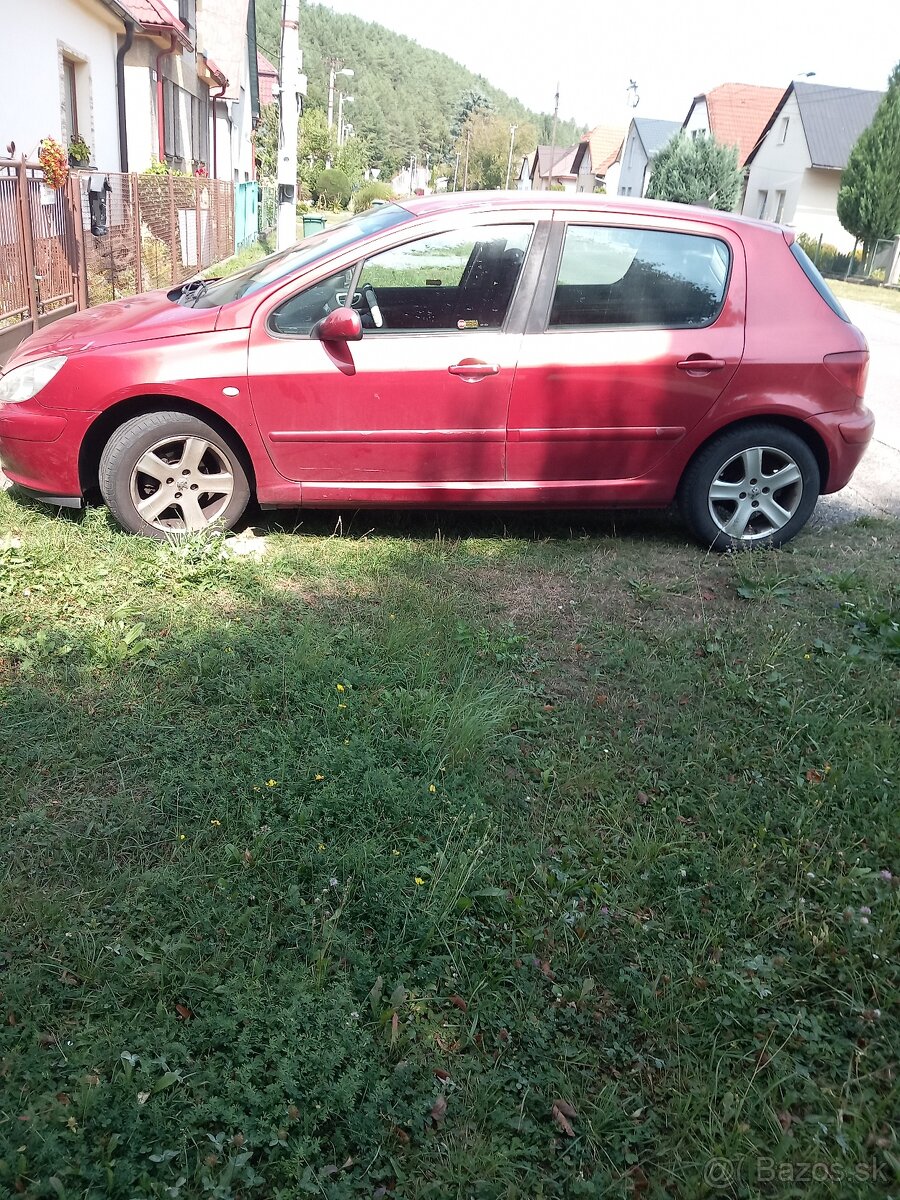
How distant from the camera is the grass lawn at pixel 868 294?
25.8m

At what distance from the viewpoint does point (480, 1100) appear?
2.33m

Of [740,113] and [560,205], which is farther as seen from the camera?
[740,113]

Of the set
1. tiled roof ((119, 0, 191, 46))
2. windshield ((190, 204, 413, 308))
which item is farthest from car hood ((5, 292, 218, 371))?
tiled roof ((119, 0, 191, 46))

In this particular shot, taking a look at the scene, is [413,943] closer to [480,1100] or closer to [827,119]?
[480,1100]

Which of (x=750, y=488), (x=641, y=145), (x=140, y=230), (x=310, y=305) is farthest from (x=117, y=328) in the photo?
(x=641, y=145)

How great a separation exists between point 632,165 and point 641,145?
2564 millimetres

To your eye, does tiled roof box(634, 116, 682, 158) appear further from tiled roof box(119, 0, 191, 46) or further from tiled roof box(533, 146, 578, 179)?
tiled roof box(119, 0, 191, 46)

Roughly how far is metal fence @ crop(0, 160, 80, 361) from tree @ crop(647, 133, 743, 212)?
102ft

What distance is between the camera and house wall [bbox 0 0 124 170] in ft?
37.3

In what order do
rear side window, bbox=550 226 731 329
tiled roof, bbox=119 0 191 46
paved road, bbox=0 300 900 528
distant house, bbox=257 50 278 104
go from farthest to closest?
distant house, bbox=257 50 278 104 → tiled roof, bbox=119 0 191 46 → paved road, bbox=0 300 900 528 → rear side window, bbox=550 226 731 329

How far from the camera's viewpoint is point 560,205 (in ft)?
16.8

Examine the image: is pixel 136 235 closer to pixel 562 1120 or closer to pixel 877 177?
pixel 562 1120

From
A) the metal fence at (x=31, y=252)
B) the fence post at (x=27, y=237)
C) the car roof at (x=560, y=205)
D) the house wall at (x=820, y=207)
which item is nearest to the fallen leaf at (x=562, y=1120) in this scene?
the car roof at (x=560, y=205)

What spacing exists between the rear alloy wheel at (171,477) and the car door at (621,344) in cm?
146
